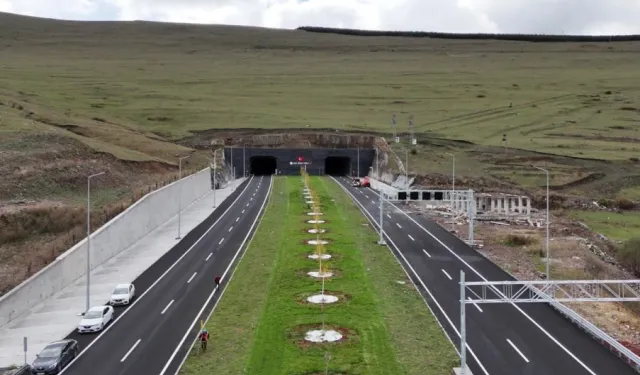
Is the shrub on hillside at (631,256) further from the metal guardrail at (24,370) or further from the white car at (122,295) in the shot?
the metal guardrail at (24,370)

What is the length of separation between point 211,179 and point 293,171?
30.5m

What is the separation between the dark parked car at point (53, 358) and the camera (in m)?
30.9

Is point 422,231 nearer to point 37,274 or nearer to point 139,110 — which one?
point 37,274

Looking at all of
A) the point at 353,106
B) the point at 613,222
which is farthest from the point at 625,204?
the point at 353,106

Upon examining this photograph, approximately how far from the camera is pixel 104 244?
56000mm

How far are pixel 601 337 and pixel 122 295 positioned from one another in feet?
100

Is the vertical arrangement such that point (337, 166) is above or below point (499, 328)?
above

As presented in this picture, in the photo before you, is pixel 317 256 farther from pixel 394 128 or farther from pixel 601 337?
pixel 394 128

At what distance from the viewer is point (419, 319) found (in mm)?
39031

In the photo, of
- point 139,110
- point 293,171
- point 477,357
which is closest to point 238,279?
point 477,357

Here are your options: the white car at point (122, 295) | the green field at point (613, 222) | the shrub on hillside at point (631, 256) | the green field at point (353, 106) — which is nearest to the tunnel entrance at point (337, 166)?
the green field at point (353, 106)

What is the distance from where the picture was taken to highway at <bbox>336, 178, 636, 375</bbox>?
3222 centimetres

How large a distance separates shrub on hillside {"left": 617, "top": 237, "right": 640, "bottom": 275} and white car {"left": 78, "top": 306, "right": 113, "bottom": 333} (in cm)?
4475

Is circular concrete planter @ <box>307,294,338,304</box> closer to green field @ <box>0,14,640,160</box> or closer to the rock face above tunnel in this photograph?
green field @ <box>0,14,640,160</box>
